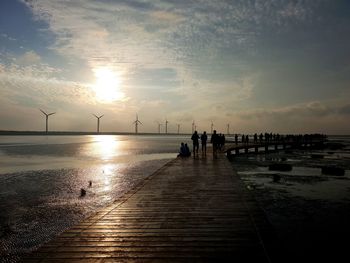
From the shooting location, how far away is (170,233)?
6938 millimetres

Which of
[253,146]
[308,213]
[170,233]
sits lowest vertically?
[308,213]

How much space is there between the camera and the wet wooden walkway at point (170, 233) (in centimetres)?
569

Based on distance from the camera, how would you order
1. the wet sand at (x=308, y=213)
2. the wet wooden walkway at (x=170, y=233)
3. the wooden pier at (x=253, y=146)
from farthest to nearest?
the wooden pier at (x=253, y=146)
the wet sand at (x=308, y=213)
the wet wooden walkway at (x=170, y=233)

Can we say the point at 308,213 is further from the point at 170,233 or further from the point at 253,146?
the point at 253,146

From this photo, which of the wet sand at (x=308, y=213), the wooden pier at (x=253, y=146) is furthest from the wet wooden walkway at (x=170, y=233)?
the wooden pier at (x=253, y=146)

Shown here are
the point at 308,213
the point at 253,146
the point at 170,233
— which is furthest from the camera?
the point at 253,146

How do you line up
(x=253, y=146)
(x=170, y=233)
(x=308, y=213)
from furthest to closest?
(x=253, y=146) → (x=308, y=213) → (x=170, y=233)

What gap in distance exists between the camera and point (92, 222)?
25.8ft

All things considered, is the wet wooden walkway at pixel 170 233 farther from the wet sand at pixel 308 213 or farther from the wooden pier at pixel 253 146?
the wooden pier at pixel 253 146

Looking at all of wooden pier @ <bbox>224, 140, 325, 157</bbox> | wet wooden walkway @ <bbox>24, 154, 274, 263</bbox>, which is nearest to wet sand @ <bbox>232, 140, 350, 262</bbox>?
wet wooden walkway @ <bbox>24, 154, 274, 263</bbox>

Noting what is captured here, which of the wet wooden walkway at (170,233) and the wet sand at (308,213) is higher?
the wet wooden walkway at (170,233)

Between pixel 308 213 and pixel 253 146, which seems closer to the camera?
pixel 308 213

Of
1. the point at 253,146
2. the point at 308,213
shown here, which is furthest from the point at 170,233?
the point at 253,146

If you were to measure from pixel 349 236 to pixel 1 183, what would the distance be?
20.4 metres
